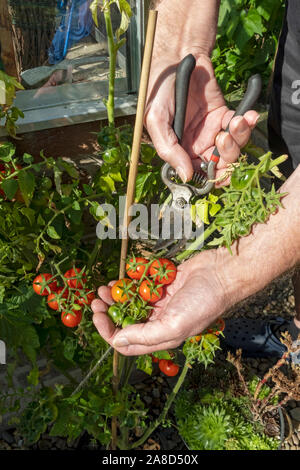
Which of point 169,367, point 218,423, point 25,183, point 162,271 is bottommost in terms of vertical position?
point 218,423

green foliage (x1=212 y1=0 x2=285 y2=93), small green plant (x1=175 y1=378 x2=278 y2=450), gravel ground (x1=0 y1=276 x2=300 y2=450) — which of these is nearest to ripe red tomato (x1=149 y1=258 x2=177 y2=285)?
gravel ground (x1=0 y1=276 x2=300 y2=450)

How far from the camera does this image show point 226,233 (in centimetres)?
91

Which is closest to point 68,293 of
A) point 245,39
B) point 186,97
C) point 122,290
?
point 122,290

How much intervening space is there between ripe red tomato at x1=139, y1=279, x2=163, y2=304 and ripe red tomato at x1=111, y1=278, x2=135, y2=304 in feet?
0.09

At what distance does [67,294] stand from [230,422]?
2.76 ft

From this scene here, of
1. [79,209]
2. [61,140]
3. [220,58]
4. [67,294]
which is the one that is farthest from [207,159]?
[220,58]

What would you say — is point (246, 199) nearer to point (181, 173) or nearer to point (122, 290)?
point (181, 173)

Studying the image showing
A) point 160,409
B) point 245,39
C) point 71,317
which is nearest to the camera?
point 71,317

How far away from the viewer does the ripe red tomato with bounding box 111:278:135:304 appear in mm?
1022

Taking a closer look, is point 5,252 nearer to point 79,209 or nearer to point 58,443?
point 79,209

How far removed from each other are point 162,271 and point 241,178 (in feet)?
0.99

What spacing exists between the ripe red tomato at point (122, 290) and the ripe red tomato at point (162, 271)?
2.4 inches

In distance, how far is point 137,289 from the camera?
41.1 inches

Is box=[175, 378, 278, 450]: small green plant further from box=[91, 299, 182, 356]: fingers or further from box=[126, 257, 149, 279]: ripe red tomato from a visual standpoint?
box=[126, 257, 149, 279]: ripe red tomato
